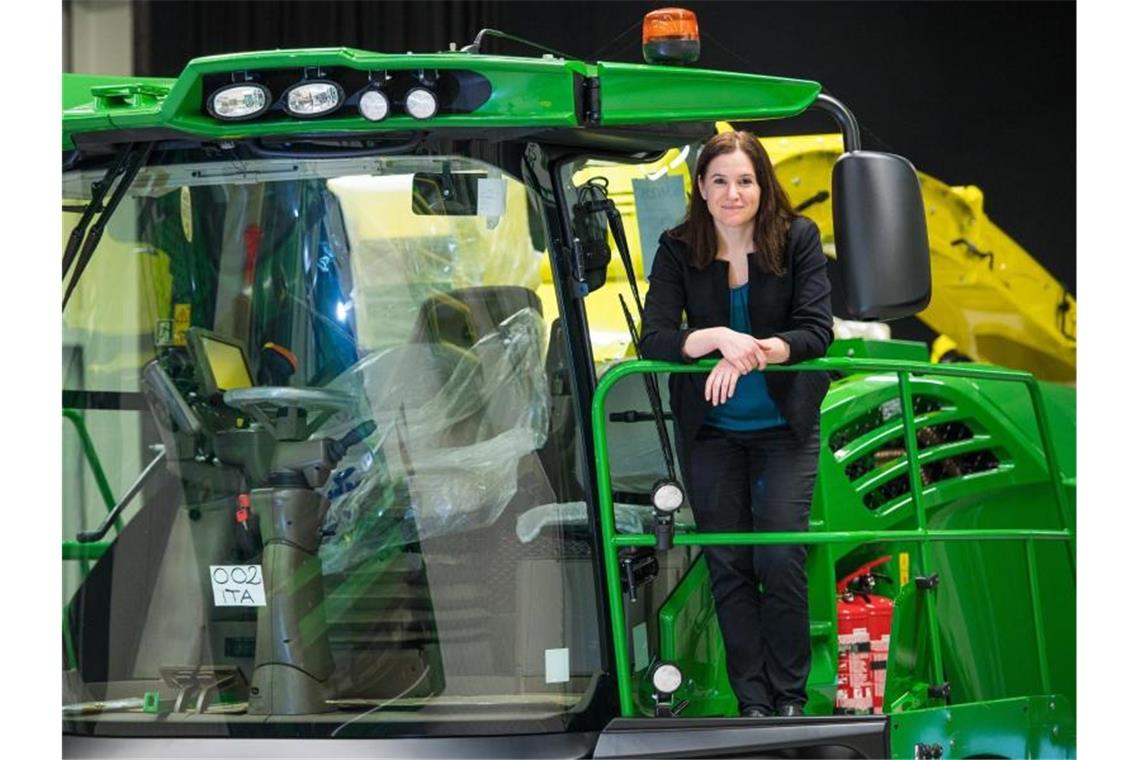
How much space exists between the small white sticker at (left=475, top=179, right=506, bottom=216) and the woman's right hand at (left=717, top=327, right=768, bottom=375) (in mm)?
688

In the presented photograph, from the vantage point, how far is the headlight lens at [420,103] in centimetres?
401

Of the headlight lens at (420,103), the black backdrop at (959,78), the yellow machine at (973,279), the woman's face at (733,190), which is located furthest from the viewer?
the black backdrop at (959,78)

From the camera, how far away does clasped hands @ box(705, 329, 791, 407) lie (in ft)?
13.0

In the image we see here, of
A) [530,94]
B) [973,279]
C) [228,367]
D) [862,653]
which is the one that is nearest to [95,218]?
[228,367]

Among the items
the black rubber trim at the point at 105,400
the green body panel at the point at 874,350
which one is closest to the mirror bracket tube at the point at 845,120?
the green body panel at the point at 874,350

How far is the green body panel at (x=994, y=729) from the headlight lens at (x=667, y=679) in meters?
0.58

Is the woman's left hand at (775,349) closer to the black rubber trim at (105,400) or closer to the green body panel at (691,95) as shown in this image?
the green body panel at (691,95)

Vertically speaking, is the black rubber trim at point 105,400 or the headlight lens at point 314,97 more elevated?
the headlight lens at point 314,97

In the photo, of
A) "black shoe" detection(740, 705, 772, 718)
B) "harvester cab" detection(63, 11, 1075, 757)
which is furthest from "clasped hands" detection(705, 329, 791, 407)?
"black shoe" detection(740, 705, 772, 718)

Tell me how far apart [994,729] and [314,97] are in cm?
268

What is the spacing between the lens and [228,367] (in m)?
4.43

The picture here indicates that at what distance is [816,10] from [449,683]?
7403mm

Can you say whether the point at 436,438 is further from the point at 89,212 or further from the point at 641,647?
the point at 89,212

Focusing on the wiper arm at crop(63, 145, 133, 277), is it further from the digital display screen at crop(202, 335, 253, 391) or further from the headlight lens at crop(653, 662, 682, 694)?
the headlight lens at crop(653, 662, 682, 694)
